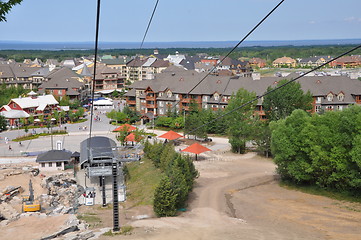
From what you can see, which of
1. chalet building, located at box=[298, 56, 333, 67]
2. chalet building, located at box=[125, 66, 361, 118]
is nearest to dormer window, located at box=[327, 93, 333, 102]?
chalet building, located at box=[125, 66, 361, 118]

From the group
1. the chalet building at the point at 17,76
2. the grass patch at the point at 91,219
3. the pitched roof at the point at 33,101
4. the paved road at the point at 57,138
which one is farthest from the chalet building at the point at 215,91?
the chalet building at the point at 17,76

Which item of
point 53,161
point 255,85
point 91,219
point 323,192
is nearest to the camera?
point 91,219

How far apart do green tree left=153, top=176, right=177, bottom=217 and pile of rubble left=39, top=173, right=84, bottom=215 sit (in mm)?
6065

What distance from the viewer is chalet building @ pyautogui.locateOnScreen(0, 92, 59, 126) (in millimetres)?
56000

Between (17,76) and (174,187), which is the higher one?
(17,76)

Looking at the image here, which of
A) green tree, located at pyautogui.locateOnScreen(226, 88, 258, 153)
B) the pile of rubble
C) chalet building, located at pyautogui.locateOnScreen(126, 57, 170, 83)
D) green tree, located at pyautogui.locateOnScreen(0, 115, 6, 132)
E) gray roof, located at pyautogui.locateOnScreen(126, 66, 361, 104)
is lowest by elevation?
the pile of rubble

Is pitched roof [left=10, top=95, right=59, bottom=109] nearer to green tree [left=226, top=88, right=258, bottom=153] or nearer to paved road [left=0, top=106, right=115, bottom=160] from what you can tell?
paved road [left=0, top=106, right=115, bottom=160]

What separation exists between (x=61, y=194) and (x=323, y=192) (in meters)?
18.4

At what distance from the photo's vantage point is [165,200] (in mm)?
22172

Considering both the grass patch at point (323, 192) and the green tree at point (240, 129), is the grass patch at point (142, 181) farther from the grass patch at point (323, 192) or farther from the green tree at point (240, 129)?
the grass patch at point (323, 192)

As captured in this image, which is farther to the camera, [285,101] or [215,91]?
[215,91]

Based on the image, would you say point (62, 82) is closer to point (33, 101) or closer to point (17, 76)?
point (33, 101)

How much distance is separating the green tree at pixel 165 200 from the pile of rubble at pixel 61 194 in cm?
607

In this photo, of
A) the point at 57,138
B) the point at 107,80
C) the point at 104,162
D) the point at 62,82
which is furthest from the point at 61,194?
the point at 107,80
